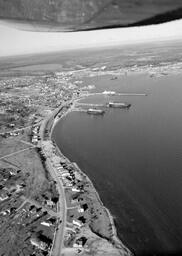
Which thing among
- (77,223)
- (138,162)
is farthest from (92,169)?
(77,223)

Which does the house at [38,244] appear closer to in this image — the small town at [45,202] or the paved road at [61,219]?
the small town at [45,202]

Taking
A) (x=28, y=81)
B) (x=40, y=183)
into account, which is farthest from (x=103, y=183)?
(x=28, y=81)

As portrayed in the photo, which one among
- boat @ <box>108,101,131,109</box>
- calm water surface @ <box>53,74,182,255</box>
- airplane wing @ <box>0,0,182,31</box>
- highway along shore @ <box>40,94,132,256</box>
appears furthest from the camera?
boat @ <box>108,101,131,109</box>

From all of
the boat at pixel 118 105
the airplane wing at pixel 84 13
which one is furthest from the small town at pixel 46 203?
the airplane wing at pixel 84 13

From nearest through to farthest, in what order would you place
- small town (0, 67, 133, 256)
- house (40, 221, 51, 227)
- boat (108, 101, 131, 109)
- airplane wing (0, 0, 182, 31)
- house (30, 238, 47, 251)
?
airplane wing (0, 0, 182, 31) < house (30, 238, 47, 251) < small town (0, 67, 133, 256) < house (40, 221, 51, 227) < boat (108, 101, 131, 109)

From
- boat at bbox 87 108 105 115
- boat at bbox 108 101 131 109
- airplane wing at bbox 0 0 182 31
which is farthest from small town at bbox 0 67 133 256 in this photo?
airplane wing at bbox 0 0 182 31

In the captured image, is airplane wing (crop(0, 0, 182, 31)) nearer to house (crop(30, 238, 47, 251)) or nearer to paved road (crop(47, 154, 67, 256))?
paved road (crop(47, 154, 67, 256))

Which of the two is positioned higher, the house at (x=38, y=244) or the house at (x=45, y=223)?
the house at (x=38, y=244)

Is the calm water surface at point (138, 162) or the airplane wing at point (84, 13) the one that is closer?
the airplane wing at point (84, 13)
